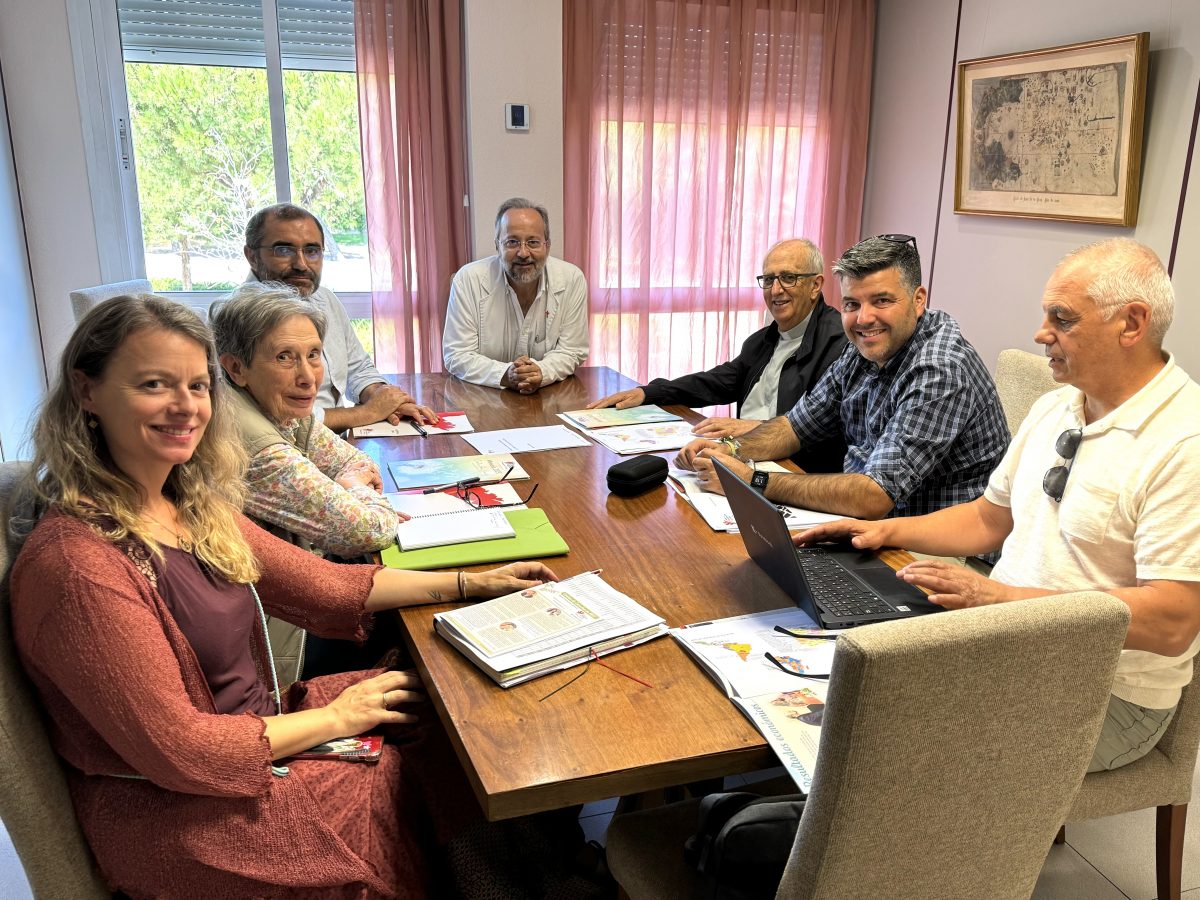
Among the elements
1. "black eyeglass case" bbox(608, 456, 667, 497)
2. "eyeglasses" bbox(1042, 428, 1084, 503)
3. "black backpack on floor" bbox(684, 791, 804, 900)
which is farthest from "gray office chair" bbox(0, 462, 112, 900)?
"eyeglasses" bbox(1042, 428, 1084, 503)

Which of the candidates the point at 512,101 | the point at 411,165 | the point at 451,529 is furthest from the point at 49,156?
the point at 451,529

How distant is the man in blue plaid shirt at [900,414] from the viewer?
1.92 metres

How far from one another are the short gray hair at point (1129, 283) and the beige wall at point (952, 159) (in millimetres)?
1797

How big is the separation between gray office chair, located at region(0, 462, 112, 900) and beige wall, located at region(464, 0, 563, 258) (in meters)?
2.97

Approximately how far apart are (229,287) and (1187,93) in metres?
3.74

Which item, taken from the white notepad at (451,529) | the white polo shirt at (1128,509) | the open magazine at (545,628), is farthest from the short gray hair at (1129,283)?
the white notepad at (451,529)

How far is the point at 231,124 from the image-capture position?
3.71 m

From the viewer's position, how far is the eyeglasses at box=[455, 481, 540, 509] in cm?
191

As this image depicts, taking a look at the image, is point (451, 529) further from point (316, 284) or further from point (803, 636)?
point (316, 284)

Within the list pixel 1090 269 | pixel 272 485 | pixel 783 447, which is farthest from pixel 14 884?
pixel 1090 269

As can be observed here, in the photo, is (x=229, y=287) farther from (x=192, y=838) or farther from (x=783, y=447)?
(x=192, y=838)

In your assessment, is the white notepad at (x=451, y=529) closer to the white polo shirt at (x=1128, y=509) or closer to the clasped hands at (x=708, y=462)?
the clasped hands at (x=708, y=462)

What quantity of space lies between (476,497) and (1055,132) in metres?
2.76

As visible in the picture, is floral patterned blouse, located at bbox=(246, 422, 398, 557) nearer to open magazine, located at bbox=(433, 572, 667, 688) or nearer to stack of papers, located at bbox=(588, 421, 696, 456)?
open magazine, located at bbox=(433, 572, 667, 688)
